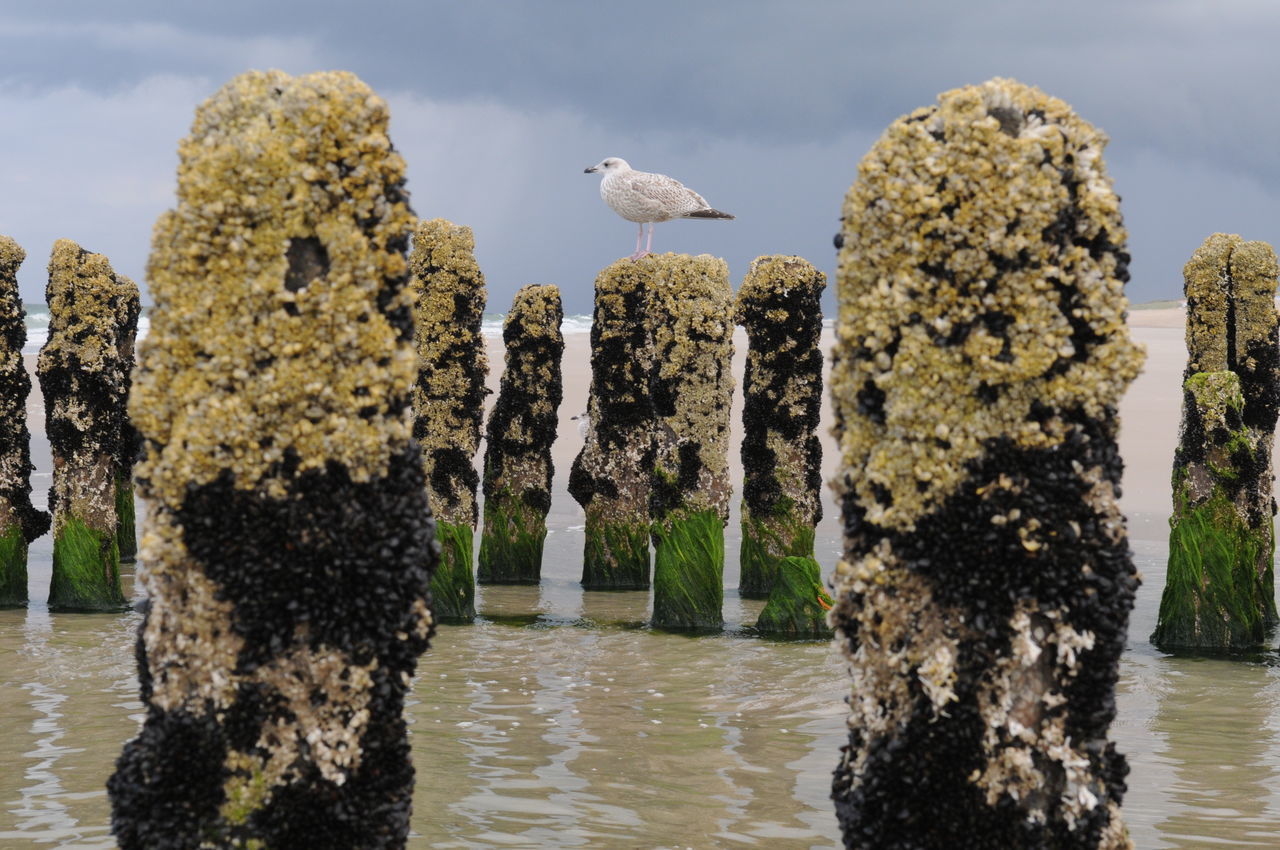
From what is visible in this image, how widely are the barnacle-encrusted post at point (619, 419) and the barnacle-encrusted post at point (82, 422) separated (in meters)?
5.52

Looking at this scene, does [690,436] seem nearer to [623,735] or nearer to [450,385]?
[450,385]

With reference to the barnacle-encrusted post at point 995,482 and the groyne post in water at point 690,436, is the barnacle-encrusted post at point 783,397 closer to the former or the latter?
the groyne post in water at point 690,436

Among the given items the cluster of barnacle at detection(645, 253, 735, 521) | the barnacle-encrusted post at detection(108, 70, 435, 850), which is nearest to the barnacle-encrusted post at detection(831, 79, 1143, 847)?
the barnacle-encrusted post at detection(108, 70, 435, 850)

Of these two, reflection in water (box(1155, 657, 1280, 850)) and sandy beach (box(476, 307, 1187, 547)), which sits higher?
sandy beach (box(476, 307, 1187, 547))

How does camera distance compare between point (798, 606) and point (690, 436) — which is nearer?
point (798, 606)

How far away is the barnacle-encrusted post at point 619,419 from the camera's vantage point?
19.4 m

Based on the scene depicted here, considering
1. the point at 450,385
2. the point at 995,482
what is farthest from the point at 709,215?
the point at 995,482

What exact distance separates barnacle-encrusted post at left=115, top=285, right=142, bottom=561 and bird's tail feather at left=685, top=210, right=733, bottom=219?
8460 millimetres

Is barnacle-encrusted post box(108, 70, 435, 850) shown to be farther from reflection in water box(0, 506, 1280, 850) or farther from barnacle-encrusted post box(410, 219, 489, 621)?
barnacle-encrusted post box(410, 219, 489, 621)

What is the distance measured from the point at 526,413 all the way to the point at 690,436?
3942 millimetres

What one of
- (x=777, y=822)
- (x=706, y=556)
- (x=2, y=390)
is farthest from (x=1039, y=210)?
(x=2, y=390)

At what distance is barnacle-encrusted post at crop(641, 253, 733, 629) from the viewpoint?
16.8 meters

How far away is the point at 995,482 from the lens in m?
5.59

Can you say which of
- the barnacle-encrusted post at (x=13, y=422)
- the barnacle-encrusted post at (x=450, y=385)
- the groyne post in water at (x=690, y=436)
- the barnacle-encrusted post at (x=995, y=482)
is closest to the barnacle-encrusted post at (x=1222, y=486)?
the groyne post in water at (x=690, y=436)
